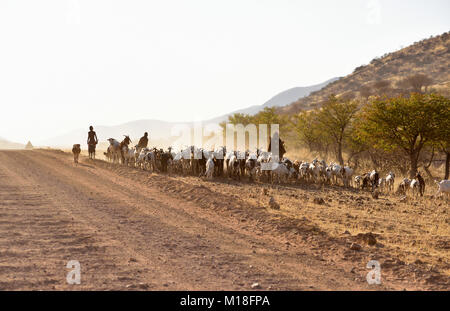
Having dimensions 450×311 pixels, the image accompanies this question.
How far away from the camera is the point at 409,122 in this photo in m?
25.2

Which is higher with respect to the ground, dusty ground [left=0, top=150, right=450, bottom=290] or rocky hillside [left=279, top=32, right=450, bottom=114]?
rocky hillside [left=279, top=32, right=450, bottom=114]

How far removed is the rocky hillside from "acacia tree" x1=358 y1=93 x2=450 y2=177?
42796 millimetres

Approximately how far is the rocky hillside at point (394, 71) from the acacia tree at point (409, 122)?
1685 inches

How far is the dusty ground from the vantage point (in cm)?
615

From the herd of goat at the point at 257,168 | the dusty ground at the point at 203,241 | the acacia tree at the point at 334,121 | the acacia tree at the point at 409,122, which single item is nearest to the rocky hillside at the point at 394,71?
the acacia tree at the point at 334,121

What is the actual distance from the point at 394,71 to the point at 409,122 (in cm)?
6610

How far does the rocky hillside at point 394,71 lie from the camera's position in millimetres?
72338

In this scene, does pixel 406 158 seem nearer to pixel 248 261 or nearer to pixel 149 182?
pixel 149 182

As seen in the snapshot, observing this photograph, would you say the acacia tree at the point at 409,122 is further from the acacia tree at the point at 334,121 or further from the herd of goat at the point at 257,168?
the acacia tree at the point at 334,121

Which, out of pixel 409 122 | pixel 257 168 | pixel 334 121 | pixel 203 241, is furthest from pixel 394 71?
pixel 203 241

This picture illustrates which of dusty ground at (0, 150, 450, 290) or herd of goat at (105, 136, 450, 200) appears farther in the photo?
herd of goat at (105, 136, 450, 200)

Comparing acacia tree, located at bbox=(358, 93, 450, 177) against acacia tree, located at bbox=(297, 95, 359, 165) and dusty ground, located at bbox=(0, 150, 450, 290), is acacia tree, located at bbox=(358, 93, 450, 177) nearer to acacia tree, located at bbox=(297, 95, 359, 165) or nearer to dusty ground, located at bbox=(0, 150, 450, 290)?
acacia tree, located at bbox=(297, 95, 359, 165)

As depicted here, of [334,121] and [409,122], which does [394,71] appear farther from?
[409,122]

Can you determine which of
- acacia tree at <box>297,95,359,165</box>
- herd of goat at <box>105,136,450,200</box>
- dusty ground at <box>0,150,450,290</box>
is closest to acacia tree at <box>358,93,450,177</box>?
herd of goat at <box>105,136,450,200</box>
